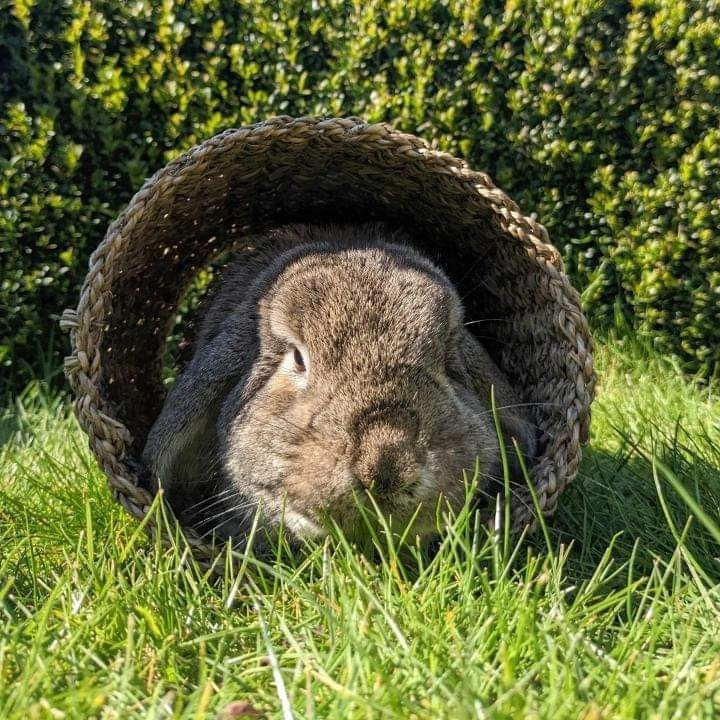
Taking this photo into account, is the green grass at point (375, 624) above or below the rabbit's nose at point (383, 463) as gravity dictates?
below

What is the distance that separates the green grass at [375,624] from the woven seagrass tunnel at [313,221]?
270 mm

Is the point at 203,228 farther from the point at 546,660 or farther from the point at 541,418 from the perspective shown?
the point at 546,660

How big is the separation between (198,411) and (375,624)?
1.12 meters

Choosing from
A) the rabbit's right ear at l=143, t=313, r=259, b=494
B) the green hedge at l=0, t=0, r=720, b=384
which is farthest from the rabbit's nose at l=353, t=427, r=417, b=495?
the green hedge at l=0, t=0, r=720, b=384

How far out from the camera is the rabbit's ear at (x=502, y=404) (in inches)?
111

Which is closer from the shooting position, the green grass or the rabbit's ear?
the green grass

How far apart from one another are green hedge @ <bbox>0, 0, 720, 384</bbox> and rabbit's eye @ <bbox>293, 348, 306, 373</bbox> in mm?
2232

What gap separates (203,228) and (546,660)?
2.50m

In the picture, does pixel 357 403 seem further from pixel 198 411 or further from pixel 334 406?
pixel 198 411

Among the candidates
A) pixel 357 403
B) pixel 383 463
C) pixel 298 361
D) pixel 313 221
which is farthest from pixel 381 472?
pixel 313 221

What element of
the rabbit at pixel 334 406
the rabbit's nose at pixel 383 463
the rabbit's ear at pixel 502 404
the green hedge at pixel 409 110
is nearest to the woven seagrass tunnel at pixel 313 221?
the rabbit's ear at pixel 502 404

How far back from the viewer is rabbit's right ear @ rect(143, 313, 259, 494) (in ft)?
8.77

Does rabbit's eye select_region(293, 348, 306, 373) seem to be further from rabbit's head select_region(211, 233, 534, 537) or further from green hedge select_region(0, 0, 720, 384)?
green hedge select_region(0, 0, 720, 384)

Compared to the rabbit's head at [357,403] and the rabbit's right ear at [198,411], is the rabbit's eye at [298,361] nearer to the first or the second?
the rabbit's head at [357,403]
